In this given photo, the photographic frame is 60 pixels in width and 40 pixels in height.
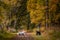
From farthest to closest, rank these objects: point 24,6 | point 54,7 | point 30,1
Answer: point 24,6 < point 30,1 < point 54,7

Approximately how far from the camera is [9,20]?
22.3m

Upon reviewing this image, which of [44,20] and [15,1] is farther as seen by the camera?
[15,1]

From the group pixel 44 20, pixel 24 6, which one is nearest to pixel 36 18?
pixel 44 20

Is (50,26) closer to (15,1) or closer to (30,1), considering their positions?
(30,1)

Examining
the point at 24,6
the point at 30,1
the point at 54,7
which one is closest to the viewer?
the point at 54,7

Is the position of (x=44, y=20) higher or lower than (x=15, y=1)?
lower

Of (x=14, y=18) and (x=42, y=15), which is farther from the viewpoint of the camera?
(x=14, y=18)

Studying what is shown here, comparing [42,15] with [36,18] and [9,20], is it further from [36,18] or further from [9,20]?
[9,20]

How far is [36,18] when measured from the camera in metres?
18.2

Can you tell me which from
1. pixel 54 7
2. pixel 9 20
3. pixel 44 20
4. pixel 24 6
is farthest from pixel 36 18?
pixel 9 20

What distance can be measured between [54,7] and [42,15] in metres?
1.27

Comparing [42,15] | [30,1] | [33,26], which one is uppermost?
[30,1]

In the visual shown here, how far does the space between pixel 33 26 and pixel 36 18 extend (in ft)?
5.65

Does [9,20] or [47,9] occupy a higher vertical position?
[47,9]
